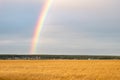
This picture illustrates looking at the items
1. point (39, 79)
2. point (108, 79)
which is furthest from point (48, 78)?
point (108, 79)

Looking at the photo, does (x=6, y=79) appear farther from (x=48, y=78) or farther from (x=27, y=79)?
(x=48, y=78)

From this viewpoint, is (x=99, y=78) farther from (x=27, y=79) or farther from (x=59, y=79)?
(x=27, y=79)

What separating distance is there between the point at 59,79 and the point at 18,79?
4.38 metres

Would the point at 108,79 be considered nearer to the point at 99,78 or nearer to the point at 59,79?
the point at 99,78

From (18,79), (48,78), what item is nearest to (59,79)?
(48,78)

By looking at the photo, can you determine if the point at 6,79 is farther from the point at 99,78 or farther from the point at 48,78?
the point at 99,78

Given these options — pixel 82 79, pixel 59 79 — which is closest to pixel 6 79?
pixel 59 79

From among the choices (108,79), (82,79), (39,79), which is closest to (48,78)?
(39,79)

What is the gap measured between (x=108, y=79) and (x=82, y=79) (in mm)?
2777

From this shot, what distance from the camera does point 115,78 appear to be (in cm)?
3475

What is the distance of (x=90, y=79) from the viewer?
112 feet

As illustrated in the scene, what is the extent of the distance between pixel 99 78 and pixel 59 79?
15.1ft

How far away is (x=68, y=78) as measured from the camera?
34844 millimetres

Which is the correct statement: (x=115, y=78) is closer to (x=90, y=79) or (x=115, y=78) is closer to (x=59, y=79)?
(x=90, y=79)
